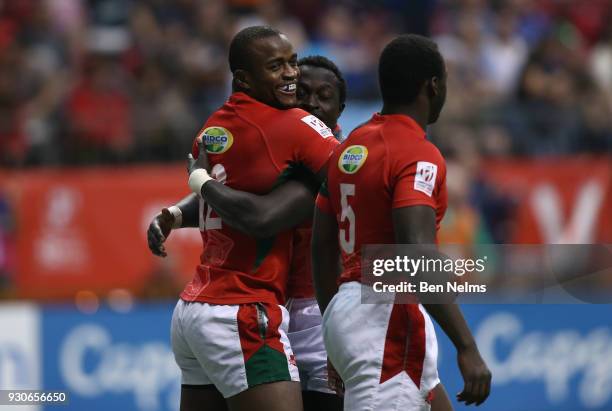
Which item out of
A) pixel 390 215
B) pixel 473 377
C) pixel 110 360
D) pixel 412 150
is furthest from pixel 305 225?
pixel 110 360

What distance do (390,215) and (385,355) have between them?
1.81ft

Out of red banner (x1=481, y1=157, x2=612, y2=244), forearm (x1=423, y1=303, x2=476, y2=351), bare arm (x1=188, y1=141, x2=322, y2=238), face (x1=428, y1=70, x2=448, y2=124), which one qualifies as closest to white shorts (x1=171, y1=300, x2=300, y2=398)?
bare arm (x1=188, y1=141, x2=322, y2=238)

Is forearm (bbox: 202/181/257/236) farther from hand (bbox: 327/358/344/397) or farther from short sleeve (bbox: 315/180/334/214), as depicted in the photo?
hand (bbox: 327/358/344/397)

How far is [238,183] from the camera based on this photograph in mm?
5219

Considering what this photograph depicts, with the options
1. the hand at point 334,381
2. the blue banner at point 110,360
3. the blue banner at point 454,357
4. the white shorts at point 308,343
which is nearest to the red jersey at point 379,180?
the hand at point 334,381

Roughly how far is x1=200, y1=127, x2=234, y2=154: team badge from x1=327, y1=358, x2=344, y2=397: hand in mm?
1041

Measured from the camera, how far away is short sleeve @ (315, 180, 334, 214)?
16.3 ft

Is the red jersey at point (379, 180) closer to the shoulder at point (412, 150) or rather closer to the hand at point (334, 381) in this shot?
the shoulder at point (412, 150)

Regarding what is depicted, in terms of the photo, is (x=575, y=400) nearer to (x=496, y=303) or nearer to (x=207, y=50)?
(x=496, y=303)

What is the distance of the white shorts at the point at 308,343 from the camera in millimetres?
5605

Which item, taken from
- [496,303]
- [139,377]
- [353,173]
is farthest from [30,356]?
[353,173]

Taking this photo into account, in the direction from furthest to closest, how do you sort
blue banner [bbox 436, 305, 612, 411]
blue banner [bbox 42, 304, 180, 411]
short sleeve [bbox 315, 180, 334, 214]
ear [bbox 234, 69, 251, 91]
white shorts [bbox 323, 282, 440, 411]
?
blue banner [bbox 436, 305, 612, 411], blue banner [bbox 42, 304, 180, 411], ear [bbox 234, 69, 251, 91], short sleeve [bbox 315, 180, 334, 214], white shorts [bbox 323, 282, 440, 411]

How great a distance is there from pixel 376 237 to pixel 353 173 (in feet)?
0.89

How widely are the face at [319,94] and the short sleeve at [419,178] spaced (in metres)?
1.23
